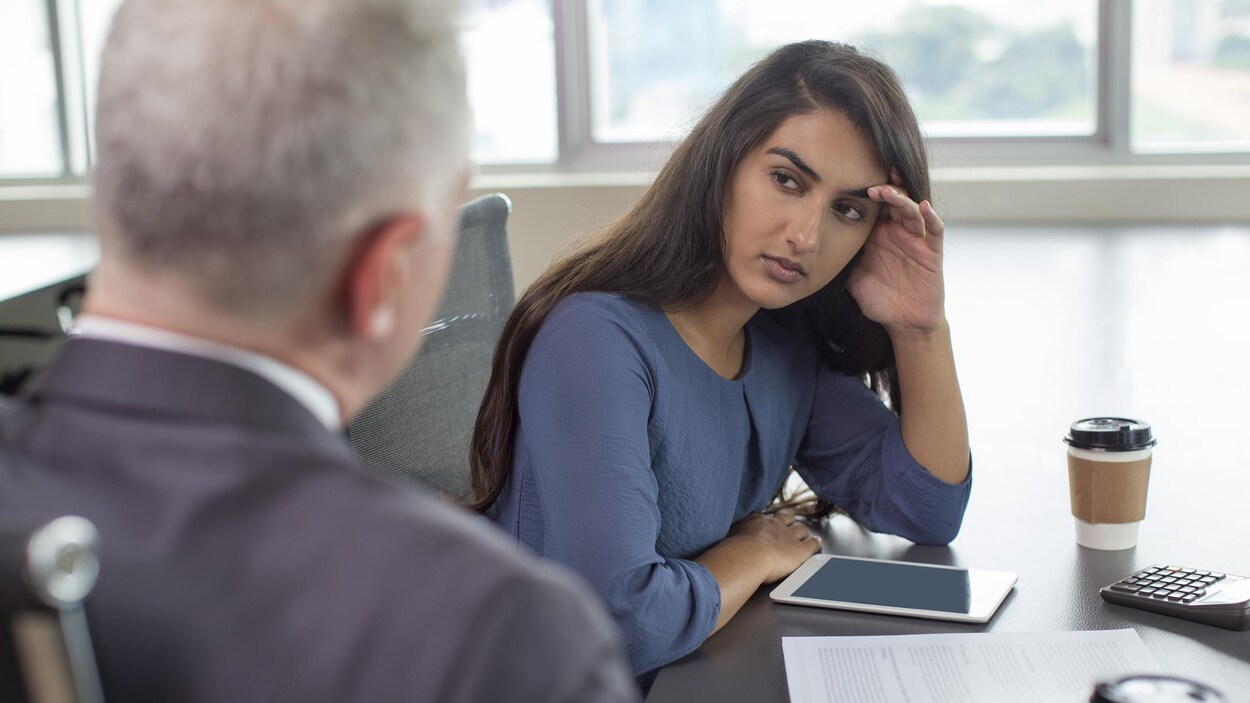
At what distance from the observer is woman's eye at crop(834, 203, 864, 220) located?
152 cm

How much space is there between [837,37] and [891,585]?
2.61 metres

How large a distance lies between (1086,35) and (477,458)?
3.20 m

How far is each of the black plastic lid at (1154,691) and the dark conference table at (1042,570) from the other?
0.15 metres

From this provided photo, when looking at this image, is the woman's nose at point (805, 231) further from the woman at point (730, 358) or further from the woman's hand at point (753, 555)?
the woman's hand at point (753, 555)

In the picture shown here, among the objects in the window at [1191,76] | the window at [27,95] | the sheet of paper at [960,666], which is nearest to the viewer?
the sheet of paper at [960,666]

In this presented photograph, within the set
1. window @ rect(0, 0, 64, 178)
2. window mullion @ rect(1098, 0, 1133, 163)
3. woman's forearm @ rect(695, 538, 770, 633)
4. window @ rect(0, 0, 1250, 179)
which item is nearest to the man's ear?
woman's forearm @ rect(695, 538, 770, 633)

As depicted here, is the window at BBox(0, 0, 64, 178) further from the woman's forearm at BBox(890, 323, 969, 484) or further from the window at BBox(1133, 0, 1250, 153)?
the woman's forearm at BBox(890, 323, 969, 484)

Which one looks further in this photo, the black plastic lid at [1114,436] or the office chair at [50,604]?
the black plastic lid at [1114,436]

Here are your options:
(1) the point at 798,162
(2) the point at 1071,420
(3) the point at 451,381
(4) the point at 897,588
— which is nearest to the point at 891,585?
(4) the point at 897,588

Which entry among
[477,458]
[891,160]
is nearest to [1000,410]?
[891,160]

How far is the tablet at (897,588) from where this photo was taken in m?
1.24

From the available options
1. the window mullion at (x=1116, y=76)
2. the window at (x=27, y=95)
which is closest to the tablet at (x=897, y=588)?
the window mullion at (x=1116, y=76)

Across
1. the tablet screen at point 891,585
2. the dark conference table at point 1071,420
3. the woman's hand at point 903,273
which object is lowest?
the dark conference table at point 1071,420

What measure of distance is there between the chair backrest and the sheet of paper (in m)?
0.63
